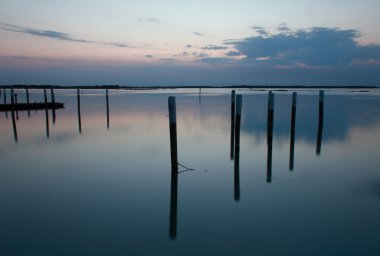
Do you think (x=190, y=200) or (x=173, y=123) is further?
(x=173, y=123)

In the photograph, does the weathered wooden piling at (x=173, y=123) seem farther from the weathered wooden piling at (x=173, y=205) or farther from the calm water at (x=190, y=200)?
the calm water at (x=190, y=200)

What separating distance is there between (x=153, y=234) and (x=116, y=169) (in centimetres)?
435

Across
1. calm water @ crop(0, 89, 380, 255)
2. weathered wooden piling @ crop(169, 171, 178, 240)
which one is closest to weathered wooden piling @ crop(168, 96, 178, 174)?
weathered wooden piling @ crop(169, 171, 178, 240)

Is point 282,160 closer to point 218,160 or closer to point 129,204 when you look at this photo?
point 218,160

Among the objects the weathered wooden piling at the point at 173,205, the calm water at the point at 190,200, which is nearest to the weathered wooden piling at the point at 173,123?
the weathered wooden piling at the point at 173,205

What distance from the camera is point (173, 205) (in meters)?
6.36

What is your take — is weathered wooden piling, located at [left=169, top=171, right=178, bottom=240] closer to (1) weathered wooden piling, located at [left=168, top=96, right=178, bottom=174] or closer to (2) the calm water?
(2) the calm water

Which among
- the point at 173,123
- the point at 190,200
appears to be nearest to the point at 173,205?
the point at 190,200

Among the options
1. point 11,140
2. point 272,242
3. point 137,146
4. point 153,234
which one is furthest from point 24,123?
point 272,242

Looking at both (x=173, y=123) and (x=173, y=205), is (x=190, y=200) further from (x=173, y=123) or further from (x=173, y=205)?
(x=173, y=123)

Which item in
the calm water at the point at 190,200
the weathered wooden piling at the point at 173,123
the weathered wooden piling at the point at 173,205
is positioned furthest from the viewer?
the weathered wooden piling at the point at 173,123

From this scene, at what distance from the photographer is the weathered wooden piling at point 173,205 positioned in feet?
17.1

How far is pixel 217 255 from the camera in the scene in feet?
14.4

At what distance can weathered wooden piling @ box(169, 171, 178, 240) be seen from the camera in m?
5.20
